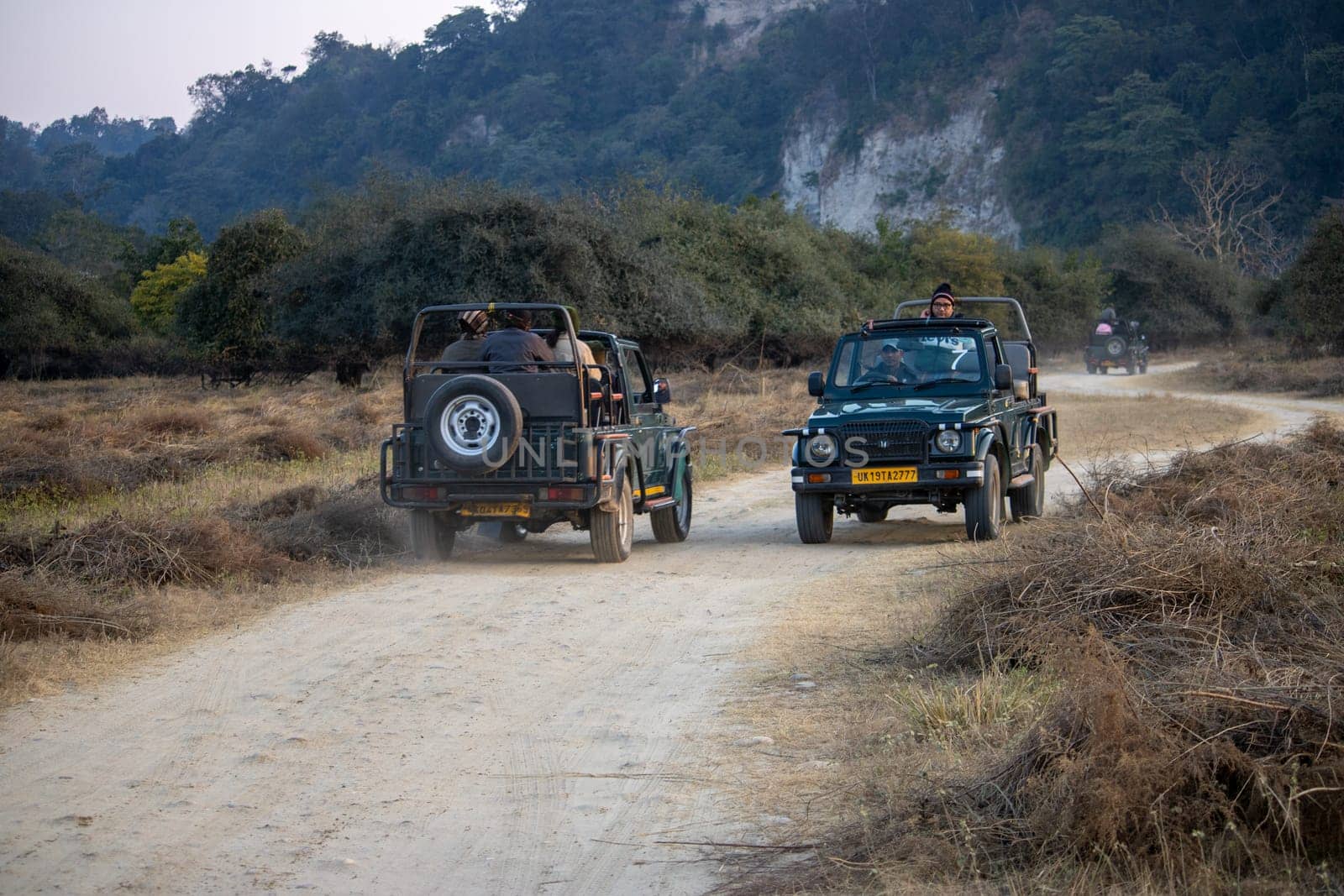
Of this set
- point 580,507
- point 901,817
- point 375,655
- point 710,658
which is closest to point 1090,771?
point 901,817

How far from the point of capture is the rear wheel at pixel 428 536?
10633mm

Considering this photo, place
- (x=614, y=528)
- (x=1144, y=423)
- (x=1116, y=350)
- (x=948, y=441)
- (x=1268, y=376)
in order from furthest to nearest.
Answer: (x=1116, y=350), (x=1268, y=376), (x=1144, y=423), (x=948, y=441), (x=614, y=528)

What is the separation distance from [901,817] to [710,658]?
9.87 feet

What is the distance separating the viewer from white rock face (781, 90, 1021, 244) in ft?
299

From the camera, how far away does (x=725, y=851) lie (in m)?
4.39

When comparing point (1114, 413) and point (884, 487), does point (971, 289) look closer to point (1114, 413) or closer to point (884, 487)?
point (1114, 413)

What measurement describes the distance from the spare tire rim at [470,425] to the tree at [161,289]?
47.3m

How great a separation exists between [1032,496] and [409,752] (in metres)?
8.37

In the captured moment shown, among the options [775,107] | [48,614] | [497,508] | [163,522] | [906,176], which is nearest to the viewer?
[48,614]

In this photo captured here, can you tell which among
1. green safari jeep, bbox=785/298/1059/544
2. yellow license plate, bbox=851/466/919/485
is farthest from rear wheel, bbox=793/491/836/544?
yellow license plate, bbox=851/466/919/485

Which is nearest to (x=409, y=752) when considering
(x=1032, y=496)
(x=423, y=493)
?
(x=423, y=493)

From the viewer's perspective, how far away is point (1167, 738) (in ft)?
13.3

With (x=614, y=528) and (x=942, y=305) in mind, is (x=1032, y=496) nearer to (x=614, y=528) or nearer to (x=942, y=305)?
(x=942, y=305)

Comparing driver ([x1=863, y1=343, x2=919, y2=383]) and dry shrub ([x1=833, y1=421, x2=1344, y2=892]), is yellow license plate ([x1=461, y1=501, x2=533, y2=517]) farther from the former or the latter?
dry shrub ([x1=833, y1=421, x2=1344, y2=892])
